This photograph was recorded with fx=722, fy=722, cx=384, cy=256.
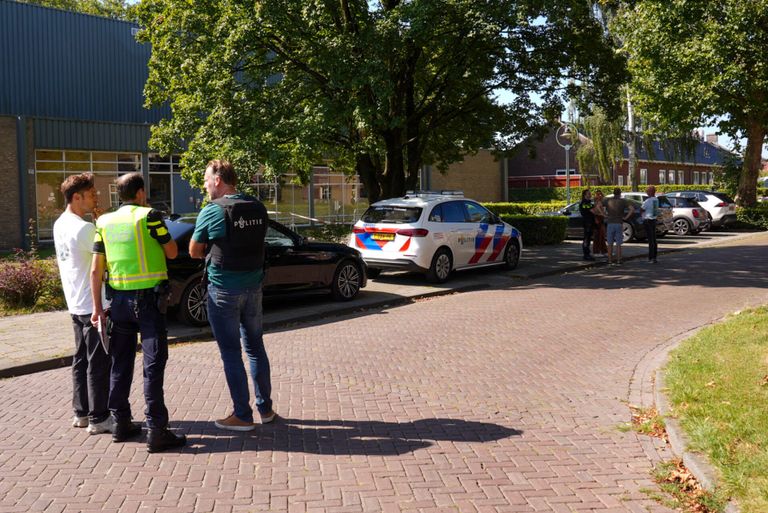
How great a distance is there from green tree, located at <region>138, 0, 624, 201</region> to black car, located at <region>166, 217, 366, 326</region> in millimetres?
3159

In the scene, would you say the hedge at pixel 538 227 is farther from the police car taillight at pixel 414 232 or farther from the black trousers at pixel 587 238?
the police car taillight at pixel 414 232

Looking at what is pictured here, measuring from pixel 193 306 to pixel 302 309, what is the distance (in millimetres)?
2049

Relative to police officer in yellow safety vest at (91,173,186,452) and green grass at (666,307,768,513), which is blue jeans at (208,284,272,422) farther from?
green grass at (666,307,768,513)

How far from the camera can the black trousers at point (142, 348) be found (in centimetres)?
500

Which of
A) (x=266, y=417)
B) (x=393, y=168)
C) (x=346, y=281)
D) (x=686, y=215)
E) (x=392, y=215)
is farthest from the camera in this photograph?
(x=686, y=215)

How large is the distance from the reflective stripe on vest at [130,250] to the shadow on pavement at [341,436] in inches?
47.5

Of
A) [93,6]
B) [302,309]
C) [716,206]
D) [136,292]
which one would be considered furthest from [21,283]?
[93,6]

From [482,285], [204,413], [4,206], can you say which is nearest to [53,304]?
[204,413]

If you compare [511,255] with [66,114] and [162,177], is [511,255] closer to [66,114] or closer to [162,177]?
[162,177]

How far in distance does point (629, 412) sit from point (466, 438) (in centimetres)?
163

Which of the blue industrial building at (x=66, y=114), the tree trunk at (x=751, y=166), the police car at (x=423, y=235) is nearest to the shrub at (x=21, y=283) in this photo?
the police car at (x=423, y=235)

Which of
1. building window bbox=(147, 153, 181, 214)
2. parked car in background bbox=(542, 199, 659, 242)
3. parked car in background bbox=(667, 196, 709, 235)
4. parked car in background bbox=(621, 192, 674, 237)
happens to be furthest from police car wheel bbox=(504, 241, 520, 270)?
building window bbox=(147, 153, 181, 214)

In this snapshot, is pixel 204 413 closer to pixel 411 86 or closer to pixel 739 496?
pixel 739 496

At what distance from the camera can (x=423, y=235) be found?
13.3 meters
